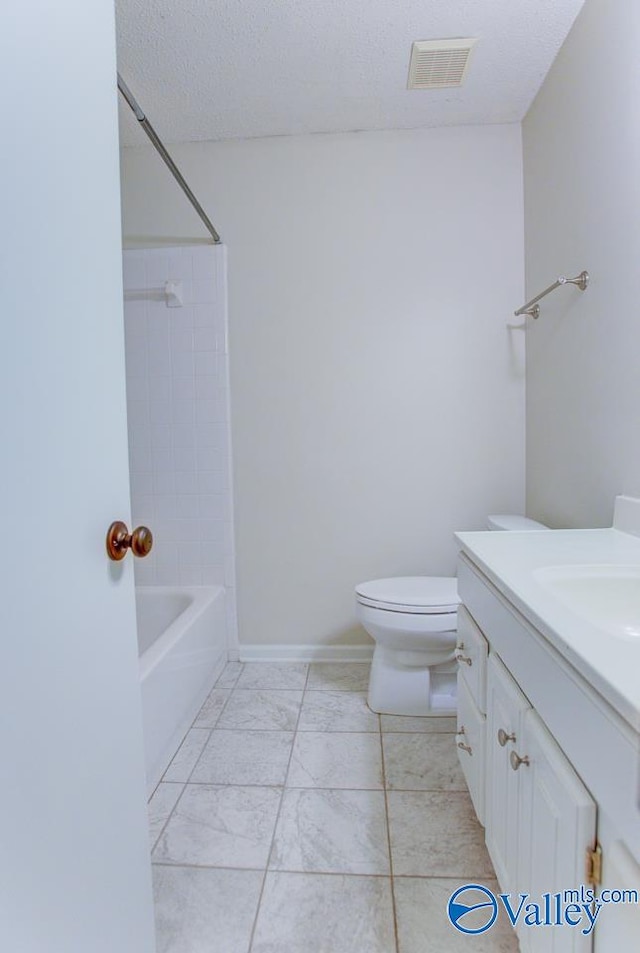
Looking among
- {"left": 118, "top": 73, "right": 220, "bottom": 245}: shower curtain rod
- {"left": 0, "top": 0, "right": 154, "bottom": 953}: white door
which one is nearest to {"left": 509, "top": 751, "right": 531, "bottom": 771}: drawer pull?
{"left": 0, "top": 0, "right": 154, "bottom": 953}: white door

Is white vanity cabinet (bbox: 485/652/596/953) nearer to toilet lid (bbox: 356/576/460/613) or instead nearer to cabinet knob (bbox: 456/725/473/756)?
cabinet knob (bbox: 456/725/473/756)

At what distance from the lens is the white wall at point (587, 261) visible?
132cm

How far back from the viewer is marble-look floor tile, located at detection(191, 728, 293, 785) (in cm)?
151

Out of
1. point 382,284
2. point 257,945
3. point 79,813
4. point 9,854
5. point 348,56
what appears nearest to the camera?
point 9,854

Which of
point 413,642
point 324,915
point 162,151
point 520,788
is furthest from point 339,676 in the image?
point 162,151

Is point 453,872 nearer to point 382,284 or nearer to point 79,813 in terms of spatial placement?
point 79,813

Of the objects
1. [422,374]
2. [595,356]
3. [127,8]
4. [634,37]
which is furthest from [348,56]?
[595,356]

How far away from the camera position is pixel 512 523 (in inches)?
76.0

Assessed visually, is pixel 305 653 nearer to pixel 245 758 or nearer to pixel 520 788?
pixel 245 758

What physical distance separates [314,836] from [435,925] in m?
0.35

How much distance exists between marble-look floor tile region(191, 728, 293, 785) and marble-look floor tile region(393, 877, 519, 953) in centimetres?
50

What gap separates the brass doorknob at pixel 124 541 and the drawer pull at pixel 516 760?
2.36 ft

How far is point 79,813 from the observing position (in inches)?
25.5

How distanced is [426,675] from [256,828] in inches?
31.4
